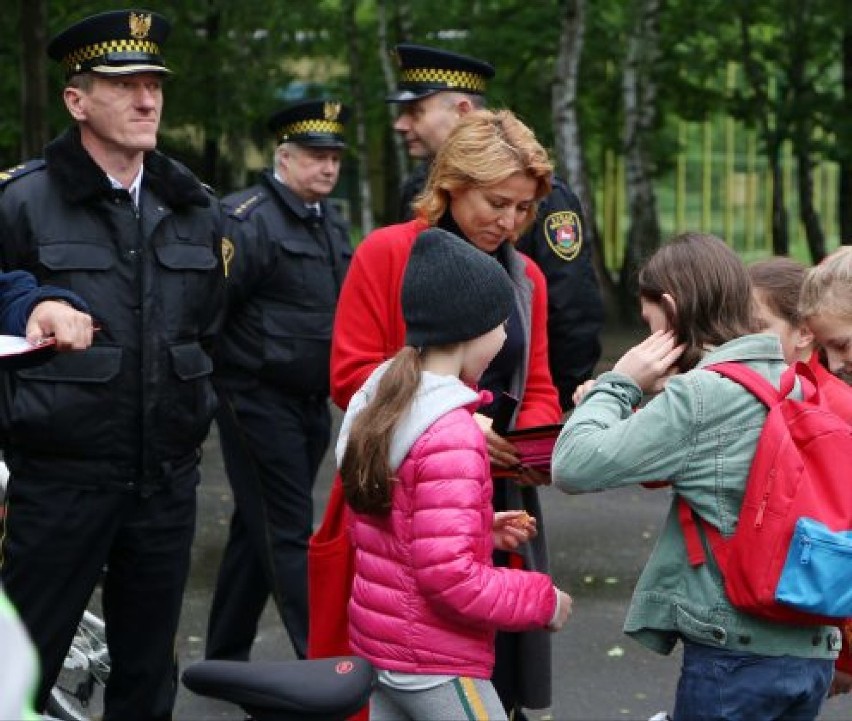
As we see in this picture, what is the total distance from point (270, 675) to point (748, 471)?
1.26 m

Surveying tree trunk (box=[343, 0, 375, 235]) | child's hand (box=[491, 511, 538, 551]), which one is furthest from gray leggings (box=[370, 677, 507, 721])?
tree trunk (box=[343, 0, 375, 235])

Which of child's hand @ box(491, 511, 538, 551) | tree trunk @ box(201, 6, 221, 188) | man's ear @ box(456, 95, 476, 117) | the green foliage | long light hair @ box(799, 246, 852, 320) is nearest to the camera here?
child's hand @ box(491, 511, 538, 551)

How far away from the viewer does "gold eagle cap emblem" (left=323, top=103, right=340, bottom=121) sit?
7.72 metres

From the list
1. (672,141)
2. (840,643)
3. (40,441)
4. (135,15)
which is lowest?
(672,141)

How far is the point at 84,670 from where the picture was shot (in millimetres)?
5465

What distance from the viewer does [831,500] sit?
3492mm

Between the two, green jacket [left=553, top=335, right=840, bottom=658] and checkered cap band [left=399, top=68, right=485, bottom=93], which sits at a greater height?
checkered cap band [left=399, top=68, right=485, bottom=93]

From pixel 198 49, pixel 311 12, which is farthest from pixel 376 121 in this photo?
pixel 198 49

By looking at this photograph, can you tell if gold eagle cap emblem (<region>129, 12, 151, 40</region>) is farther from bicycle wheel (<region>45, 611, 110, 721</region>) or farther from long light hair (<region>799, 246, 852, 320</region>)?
long light hair (<region>799, 246, 852, 320</region>)

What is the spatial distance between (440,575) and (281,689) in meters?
0.93

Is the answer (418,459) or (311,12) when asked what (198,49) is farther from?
(418,459)

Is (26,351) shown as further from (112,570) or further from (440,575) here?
(112,570)

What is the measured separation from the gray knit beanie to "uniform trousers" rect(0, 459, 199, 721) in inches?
48.3

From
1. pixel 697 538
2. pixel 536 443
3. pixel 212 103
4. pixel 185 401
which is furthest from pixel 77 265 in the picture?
pixel 212 103
